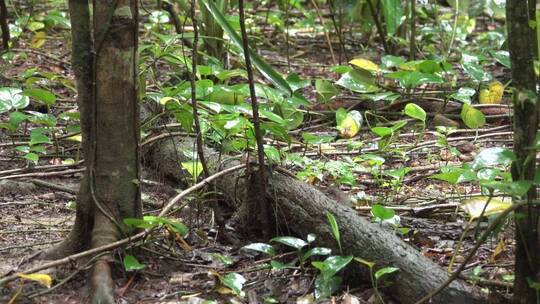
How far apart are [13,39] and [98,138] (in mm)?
3329

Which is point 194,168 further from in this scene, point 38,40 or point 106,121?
point 38,40

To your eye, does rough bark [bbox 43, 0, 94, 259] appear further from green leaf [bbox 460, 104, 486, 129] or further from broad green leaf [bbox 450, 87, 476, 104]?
broad green leaf [bbox 450, 87, 476, 104]

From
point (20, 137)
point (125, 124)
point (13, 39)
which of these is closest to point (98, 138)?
point (125, 124)

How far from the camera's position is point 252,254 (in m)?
2.68

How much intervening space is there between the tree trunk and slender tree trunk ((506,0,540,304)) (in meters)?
1.17

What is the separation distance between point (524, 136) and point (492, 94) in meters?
2.44

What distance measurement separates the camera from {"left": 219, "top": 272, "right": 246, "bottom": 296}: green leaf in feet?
7.50

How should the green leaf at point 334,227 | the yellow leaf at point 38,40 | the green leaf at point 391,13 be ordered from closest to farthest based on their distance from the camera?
the green leaf at point 334,227 → the green leaf at point 391,13 → the yellow leaf at point 38,40

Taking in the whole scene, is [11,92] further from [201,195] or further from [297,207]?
[297,207]

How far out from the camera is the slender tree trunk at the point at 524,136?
2.01 metres

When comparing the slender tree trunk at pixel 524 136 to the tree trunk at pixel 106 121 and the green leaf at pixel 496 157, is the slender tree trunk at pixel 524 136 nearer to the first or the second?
the green leaf at pixel 496 157

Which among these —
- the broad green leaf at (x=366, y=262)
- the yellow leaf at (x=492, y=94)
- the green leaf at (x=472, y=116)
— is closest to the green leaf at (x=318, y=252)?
the broad green leaf at (x=366, y=262)

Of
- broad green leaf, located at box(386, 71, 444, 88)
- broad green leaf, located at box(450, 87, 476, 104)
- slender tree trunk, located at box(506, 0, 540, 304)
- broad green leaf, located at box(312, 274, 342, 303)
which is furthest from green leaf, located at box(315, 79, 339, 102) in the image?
slender tree trunk, located at box(506, 0, 540, 304)

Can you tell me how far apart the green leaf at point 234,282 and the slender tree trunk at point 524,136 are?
31.3 inches
